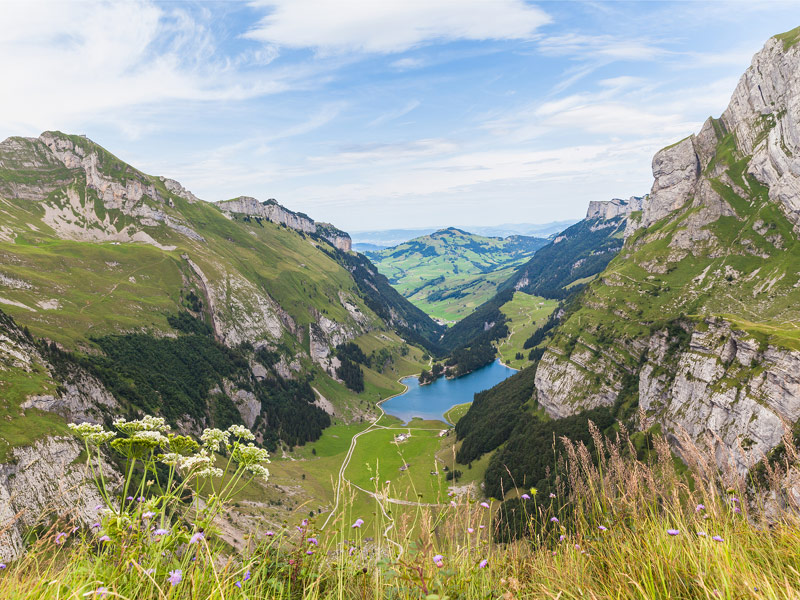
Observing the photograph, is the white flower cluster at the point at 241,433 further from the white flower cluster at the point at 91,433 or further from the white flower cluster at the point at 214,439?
the white flower cluster at the point at 91,433

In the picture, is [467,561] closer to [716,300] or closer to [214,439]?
[214,439]

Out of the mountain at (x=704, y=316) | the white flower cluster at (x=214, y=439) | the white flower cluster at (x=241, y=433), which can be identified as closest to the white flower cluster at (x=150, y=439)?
the white flower cluster at (x=214, y=439)

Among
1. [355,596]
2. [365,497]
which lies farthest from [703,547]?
[365,497]

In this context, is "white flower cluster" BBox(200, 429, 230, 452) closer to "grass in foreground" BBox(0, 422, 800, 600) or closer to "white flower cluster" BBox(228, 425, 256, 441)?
"white flower cluster" BBox(228, 425, 256, 441)

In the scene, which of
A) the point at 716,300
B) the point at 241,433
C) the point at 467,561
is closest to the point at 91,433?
the point at 241,433

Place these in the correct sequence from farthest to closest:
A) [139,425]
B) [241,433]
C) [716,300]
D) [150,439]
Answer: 1. [716,300]
2. [241,433]
3. [139,425]
4. [150,439]

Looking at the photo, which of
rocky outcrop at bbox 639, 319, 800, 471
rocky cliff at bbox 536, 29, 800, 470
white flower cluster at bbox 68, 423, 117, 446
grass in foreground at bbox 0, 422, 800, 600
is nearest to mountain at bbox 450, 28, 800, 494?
rocky outcrop at bbox 639, 319, 800, 471
